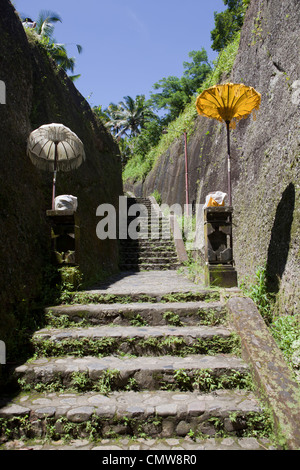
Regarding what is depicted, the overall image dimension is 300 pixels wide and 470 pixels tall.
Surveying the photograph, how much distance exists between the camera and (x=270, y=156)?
5289mm

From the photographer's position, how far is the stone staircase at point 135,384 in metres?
2.65

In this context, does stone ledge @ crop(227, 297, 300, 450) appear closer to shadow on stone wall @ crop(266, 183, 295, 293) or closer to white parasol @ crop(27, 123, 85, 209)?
shadow on stone wall @ crop(266, 183, 295, 293)

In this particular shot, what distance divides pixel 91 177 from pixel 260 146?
4.21m

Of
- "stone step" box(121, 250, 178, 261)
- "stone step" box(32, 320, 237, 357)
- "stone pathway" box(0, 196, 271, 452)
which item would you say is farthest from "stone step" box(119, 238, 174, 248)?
"stone step" box(32, 320, 237, 357)

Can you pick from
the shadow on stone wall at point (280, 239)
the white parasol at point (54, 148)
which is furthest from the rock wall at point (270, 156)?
the white parasol at point (54, 148)

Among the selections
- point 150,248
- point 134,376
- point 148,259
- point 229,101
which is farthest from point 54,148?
point 150,248

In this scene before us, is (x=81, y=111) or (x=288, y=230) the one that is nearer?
(x=288, y=230)

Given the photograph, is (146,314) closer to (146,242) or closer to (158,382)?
(158,382)

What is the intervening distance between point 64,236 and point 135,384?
2839 millimetres

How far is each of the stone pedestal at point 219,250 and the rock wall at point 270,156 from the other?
563 millimetres

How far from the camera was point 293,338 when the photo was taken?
350cm

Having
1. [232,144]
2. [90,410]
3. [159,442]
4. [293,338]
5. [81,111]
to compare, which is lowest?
[159,442]
